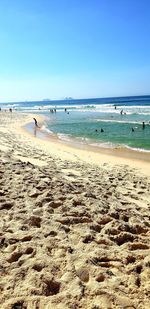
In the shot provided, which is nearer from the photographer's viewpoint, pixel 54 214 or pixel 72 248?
pixel 72 248

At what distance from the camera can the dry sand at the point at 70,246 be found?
3537 mm

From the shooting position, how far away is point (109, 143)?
21.2 metres

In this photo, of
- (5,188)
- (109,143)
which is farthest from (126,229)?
(109,143)

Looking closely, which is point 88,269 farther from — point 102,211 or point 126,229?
point 102,211

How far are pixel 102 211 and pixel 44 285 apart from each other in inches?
94.7

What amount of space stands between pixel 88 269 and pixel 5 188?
3.34m

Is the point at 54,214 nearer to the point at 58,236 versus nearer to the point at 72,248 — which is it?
the point at 58,236

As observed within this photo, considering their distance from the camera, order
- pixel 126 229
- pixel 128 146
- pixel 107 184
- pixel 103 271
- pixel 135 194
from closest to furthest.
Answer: pixel 103 271, pixel 126 229, pixel 135 194, pixel 107 184, pixel 128 146

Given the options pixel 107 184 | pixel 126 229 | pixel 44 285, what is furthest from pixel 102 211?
pixel 107 184

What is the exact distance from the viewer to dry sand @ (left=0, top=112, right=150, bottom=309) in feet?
11.6

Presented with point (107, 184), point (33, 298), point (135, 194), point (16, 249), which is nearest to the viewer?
point (33, 298)

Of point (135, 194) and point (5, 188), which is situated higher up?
point (5, 188)

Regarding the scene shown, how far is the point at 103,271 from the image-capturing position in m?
3.97

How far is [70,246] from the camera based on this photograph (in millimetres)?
4516
